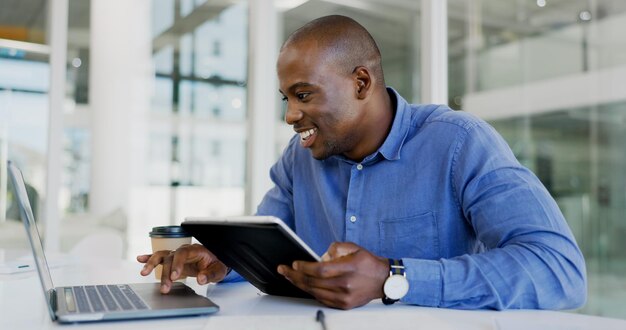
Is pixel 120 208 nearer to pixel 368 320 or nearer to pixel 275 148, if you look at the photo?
pixel 275 148

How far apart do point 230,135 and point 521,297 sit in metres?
3.72

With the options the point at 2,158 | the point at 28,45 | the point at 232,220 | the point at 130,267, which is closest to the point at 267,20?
the point at 28,45

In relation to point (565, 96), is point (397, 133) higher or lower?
lower

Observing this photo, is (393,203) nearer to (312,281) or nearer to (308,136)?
(308,136)

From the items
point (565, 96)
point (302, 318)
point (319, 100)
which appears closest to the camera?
point (302, 318)

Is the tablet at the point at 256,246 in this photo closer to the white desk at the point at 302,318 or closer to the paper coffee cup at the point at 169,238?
the white desk at the point at 302,318

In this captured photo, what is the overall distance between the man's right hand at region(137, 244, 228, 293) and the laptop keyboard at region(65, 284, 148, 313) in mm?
82

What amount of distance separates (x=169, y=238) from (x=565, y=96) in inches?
107

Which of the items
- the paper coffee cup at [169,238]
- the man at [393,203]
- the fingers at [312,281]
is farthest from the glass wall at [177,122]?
the fingers at [312,281]

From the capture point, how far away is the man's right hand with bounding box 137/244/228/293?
1290mm

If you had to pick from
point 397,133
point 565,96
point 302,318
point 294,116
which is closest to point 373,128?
point 397,133

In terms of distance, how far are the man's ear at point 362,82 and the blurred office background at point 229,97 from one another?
81.2 inches

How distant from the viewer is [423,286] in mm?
1105

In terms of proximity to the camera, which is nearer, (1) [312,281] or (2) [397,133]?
(1) [312,281]
